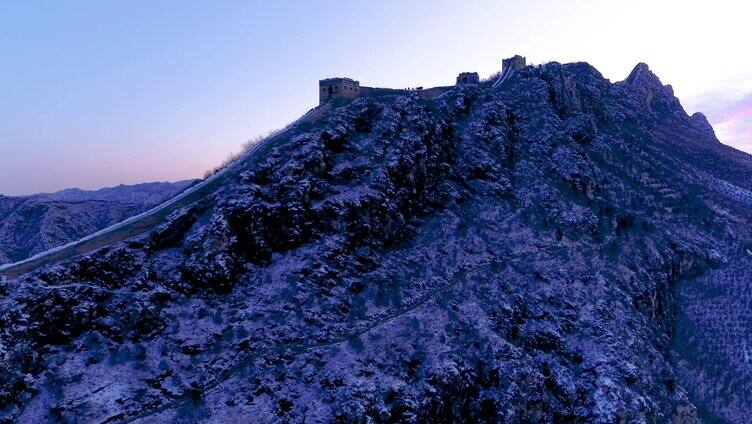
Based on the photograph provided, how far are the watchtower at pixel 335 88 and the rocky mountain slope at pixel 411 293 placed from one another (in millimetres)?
3703

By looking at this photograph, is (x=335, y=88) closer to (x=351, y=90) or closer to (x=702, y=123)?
(x=351, y=90)

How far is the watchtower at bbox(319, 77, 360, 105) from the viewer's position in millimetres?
72062

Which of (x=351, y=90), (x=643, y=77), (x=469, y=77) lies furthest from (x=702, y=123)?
(x=351, y=90)

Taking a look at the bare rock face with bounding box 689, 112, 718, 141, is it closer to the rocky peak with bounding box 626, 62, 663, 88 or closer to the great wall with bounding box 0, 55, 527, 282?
the rocky peak with bounding box 626, 62, 663, 88

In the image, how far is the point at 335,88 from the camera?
237ft

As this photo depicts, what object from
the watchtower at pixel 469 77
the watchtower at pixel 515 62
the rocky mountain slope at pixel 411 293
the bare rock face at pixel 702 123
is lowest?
the rocky mountain slope at pixel 411 293

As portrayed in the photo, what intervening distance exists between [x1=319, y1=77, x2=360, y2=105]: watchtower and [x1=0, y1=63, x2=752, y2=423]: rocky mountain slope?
12.1ft

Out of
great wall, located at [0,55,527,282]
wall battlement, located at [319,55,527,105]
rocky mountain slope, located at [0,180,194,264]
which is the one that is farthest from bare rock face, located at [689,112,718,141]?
rocky mountain slope, located at [0,180,194,264]

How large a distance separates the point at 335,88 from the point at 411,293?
3349cm

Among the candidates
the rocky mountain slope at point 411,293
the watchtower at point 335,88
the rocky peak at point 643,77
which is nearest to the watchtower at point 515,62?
the rocky mountain slope at point 411,293

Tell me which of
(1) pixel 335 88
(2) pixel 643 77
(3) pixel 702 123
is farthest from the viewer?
(3) pixel 702 123

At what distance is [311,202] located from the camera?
5753 centimetres

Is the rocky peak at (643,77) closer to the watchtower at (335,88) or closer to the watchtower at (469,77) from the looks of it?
the watchtower at (469,77)

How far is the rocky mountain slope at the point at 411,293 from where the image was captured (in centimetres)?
4253
